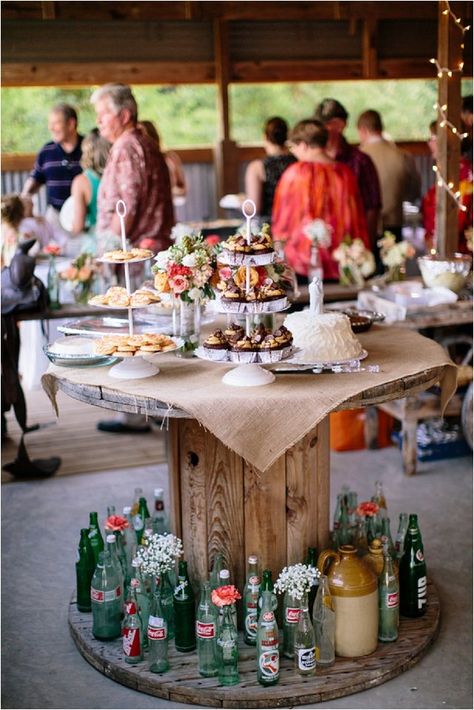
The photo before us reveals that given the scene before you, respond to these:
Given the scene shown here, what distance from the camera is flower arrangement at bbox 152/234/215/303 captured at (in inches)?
148

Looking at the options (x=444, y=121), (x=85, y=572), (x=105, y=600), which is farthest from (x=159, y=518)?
(x=444, y=121)

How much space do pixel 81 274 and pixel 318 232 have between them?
4.73ft

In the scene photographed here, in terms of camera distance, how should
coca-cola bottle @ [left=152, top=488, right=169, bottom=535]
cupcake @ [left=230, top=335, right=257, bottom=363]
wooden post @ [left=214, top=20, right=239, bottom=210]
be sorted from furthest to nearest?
wooden post @ [left=214, top=20, right=239, bottom=210]
coca-cola bottle @ [left=152, top=488, right=169, bottom=535]
cupcake @ [left=230, top=335, right=257, bottom=363]

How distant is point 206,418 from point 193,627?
0.91 metres

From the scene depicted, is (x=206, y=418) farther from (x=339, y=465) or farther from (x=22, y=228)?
(x=22, y=228)

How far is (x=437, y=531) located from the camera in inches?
197

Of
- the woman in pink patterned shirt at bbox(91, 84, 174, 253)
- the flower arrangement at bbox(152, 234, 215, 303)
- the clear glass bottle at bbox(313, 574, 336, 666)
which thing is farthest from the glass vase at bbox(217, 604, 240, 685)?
the woman in pink patterned shirt at bbox(91, 84, 174, 253)

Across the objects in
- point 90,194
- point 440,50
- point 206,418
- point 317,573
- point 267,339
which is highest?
point 440,50

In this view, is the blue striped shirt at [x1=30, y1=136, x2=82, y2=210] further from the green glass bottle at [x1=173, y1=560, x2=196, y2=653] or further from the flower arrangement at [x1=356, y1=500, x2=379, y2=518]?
the green glass bottle at [x1=173, y1=560, x2=196, y2=653]

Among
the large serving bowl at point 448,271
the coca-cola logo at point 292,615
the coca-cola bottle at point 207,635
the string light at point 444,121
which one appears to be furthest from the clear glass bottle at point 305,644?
the string light at point 444,121

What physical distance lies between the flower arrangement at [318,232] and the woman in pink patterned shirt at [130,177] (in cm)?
85

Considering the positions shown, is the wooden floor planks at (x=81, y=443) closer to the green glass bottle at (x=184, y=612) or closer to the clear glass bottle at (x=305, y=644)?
the green glass bottle at (x=184, y=612)

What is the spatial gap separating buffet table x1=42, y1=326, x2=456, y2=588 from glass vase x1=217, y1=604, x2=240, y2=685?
32 cm

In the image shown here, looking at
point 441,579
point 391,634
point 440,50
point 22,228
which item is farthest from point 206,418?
point 22,228
